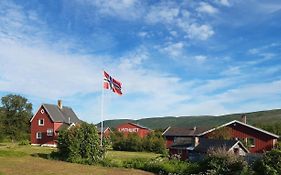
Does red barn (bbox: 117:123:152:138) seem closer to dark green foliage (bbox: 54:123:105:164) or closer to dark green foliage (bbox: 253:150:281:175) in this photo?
dark green foliage (bbox: 54:123:105:164)

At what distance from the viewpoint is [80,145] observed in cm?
3897

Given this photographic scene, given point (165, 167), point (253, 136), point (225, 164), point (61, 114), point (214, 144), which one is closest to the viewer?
point (225, 164)

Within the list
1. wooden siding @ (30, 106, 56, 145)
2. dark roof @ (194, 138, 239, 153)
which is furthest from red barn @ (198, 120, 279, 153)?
wooden siding @ (30, 106, 56, 145)

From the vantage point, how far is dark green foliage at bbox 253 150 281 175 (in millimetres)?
22172

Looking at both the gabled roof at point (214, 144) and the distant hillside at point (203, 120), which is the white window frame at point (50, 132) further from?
the distant hillside at point (203, 120)

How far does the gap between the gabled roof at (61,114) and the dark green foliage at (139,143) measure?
10.1 metres

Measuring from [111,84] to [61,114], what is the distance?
1434 inches

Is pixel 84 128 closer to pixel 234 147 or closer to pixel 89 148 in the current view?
pixel 89 148

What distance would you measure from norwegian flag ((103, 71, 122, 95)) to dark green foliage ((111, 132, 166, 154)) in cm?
2357

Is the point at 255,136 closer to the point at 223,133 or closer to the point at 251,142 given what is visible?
the point at 251,142

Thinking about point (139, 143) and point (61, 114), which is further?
point (61, 114)

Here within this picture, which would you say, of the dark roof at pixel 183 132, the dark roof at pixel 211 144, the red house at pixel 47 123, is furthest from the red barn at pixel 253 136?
the red house at pixel 47 123

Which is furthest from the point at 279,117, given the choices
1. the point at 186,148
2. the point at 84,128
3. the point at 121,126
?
the point at 84,128

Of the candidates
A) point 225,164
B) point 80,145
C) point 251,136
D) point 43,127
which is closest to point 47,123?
point 43,127
